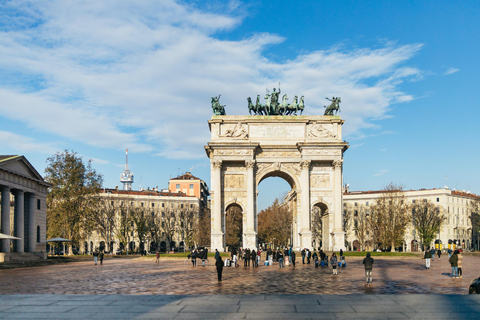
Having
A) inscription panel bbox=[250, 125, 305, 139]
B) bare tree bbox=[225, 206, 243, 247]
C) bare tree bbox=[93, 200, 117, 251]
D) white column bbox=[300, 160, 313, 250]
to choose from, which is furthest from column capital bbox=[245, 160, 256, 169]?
bare tree bbox=[225, 206, 243, 247]

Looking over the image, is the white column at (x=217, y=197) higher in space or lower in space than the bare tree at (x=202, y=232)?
higher

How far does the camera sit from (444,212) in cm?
11700

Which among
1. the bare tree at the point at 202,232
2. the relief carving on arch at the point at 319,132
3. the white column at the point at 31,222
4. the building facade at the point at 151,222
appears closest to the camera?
the white column at the point at 31,222

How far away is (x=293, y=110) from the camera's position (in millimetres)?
66812

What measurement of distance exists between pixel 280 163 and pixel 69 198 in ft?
94.3

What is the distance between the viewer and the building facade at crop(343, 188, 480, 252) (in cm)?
11875

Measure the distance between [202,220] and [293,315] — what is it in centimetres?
9442

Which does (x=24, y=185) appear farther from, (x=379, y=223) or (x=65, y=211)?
(x=379, y=223)

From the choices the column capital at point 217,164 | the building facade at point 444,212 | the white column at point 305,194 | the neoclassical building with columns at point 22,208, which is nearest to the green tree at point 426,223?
the building facade at point 444,212

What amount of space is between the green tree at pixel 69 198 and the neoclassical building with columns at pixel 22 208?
8073mm

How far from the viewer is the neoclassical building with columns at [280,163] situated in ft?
207

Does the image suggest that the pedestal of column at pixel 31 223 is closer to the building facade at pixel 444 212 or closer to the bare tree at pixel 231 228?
the bare tree at pixel 231 228

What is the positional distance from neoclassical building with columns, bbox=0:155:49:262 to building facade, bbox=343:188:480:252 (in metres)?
82.1

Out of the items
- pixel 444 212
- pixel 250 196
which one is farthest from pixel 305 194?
pixel 444 212
